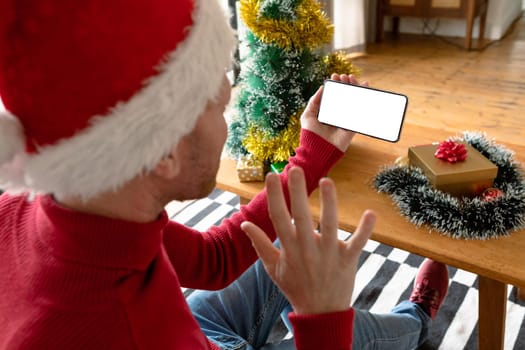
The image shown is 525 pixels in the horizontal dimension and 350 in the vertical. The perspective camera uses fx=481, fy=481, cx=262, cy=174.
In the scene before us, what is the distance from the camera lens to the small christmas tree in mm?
1182

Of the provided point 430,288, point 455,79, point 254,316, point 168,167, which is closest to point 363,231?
point 168,167

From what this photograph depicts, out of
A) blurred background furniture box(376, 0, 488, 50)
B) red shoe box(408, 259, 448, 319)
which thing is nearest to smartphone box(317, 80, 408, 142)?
red shoe box(408, 259, 448, 319)

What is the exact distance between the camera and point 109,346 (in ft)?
1.74

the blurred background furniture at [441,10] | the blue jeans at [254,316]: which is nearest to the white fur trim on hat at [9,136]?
the blue jeans at [254,316]

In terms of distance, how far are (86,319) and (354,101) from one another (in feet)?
2.08

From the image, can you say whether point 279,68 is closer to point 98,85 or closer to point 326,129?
point 326,129

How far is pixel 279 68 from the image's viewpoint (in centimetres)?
121

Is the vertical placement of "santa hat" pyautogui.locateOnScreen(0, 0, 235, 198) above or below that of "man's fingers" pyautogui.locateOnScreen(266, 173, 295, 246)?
above

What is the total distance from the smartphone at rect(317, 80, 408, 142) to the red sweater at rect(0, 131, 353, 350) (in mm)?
451

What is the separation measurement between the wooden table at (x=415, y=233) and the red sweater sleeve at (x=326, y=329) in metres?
0.39

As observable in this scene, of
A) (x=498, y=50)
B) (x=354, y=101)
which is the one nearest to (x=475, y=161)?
(x=354, y=101)

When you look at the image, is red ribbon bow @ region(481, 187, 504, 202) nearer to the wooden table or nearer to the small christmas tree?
the wooden table

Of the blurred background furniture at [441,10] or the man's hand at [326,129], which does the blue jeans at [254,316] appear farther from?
the blurred background furniture at [441,10]

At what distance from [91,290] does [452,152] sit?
30.9 inches
